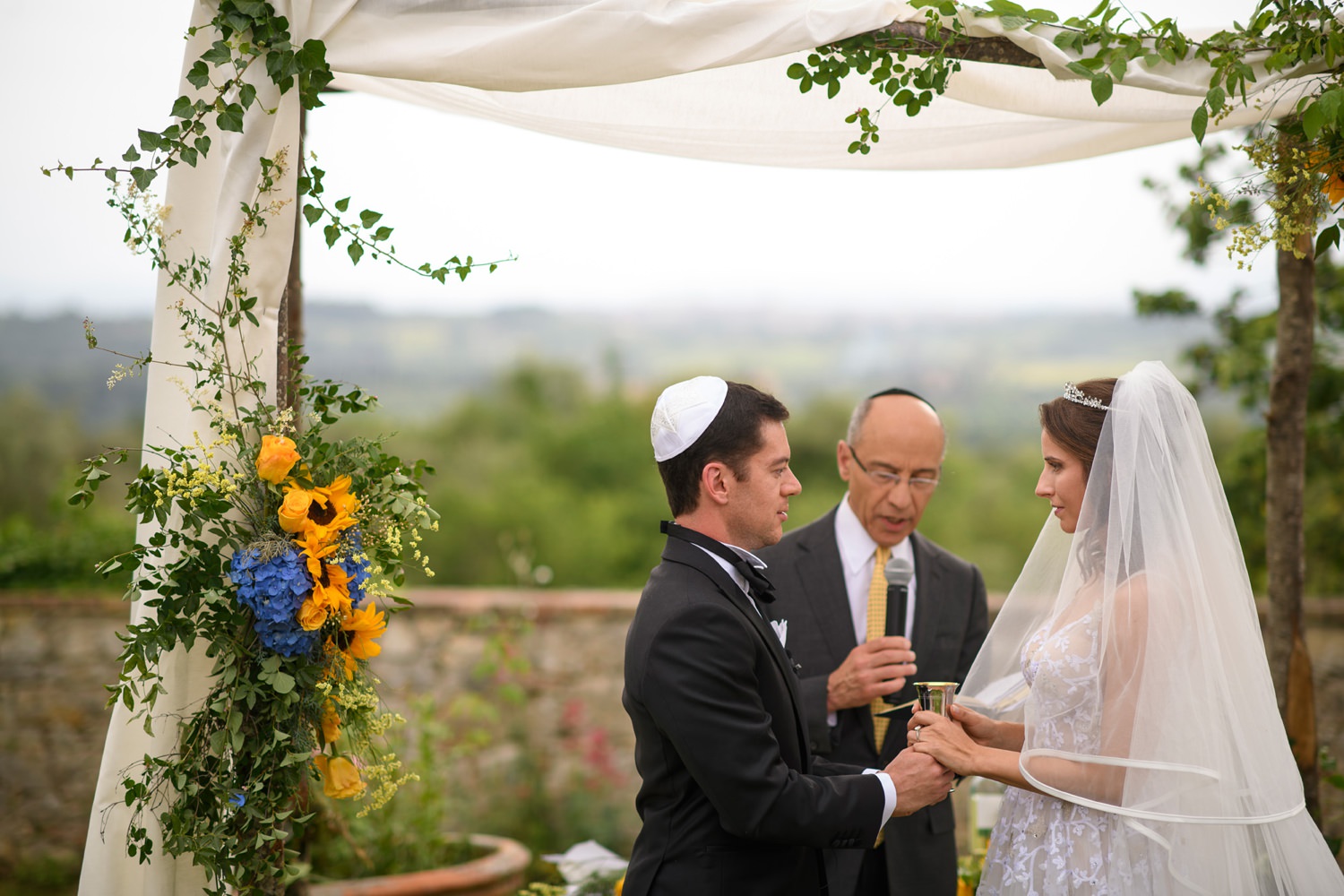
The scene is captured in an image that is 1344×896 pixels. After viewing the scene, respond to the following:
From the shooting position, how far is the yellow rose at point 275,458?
2480mm

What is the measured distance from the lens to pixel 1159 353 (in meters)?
12.6

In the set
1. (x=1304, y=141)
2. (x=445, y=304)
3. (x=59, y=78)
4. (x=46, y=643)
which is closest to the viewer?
(x=1304, y=141)

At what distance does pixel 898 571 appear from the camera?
11.6 feet

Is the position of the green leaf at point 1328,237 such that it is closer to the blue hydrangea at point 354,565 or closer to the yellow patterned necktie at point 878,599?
the yellow patterned necktie at point 878,599

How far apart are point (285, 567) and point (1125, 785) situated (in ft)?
6.66

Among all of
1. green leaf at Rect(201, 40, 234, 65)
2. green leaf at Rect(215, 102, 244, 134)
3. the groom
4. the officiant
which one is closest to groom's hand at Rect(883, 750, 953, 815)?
the groom

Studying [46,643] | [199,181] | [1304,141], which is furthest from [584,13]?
[46,643]

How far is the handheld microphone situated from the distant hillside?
A: 31.1ft

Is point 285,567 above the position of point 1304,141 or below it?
below

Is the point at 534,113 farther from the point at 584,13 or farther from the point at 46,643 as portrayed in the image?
the point at 46,643

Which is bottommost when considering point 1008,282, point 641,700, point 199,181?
point 641,700

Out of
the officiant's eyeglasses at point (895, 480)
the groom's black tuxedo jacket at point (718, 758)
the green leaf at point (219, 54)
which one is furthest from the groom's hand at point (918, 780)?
the green leaf at point (219, 54)

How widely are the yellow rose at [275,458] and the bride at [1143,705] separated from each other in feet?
5.58

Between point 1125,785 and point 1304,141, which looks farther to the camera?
point 1304,141
